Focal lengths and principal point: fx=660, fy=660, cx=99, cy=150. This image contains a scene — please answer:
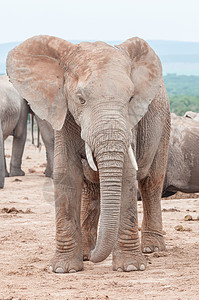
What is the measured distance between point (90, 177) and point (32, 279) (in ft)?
2.60

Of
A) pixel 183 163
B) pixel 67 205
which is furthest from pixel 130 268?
pixel 183 163

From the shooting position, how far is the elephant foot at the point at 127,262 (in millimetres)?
4496

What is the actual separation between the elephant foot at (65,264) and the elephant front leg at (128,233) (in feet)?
0.86

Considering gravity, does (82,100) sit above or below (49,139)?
above

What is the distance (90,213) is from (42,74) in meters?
1.23

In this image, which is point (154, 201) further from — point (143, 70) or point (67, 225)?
point (143, 70)

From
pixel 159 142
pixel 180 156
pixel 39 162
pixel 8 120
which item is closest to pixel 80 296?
pixel 159 142

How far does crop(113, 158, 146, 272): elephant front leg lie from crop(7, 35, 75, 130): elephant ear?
1.98 ft

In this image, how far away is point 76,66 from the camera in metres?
4.30

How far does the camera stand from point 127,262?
14.8 ft

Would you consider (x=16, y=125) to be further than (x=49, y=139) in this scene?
Yes

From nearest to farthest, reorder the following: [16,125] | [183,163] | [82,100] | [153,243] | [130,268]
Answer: [82,100]
[130,268]
[153,243]
[183,163]
[16,125]

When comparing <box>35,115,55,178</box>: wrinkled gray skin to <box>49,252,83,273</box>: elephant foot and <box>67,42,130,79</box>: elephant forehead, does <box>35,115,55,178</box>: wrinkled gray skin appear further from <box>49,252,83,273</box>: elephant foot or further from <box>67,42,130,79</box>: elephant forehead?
<box>67,42,130,79</box>: elephant forehead

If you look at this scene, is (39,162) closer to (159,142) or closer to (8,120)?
(8,120)
